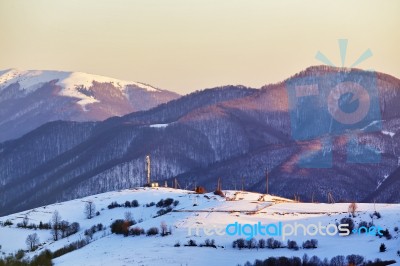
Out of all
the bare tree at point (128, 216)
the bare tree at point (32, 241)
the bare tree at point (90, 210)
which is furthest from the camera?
the bare tree at point (90, 210)

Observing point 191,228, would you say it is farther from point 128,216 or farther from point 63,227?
point 63,227

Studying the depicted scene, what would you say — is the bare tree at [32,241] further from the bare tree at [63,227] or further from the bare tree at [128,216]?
the bare tree at [128,216]

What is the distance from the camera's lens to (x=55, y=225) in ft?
496

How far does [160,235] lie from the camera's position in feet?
379

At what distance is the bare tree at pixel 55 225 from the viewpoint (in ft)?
484

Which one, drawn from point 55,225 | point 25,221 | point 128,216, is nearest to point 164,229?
point 128,216

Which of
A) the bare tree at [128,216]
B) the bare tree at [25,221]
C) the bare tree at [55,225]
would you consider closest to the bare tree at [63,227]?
the bare tree at [55,225]

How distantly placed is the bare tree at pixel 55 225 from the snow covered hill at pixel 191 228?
2.81 feet

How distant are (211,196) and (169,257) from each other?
47.3 meters

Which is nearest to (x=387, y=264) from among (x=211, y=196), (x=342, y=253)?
(x=342, y=253)

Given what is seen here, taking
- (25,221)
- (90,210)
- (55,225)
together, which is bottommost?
(55,225)

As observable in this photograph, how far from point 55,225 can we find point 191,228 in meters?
40.9

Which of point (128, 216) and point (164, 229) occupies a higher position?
point (128, 216)

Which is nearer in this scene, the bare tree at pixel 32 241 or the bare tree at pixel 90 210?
the bare tree at pixel 32 241
